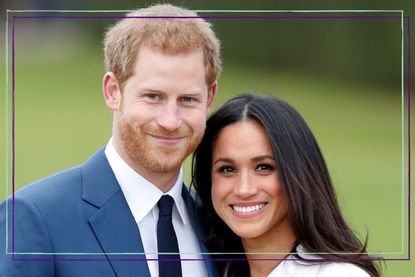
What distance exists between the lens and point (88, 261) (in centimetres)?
405

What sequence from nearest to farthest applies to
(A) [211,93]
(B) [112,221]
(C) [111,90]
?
(B) [112,221] < (C) [111,90] < (A) [211,93]

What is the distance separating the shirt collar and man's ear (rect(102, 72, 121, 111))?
0.21 metres

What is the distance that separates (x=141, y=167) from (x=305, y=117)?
128 feet

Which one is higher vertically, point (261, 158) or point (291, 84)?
point (261, 158)

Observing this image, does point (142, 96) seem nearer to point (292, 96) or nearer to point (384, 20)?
point (384, 20)

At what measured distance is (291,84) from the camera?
136ft

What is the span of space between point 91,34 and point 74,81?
15.5 ft

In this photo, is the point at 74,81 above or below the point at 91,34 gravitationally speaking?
below

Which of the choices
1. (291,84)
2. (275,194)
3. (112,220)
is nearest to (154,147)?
(112,220)

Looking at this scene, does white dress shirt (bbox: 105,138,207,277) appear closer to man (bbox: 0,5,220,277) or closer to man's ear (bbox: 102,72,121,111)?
man (bbox: 0,5,220,277)

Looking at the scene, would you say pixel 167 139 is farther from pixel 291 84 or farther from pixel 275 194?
pixel 291 84

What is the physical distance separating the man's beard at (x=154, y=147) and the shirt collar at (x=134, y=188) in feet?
0.20

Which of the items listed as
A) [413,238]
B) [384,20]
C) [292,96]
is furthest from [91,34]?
Result: [413,238]

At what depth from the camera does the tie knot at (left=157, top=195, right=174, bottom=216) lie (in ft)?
14.5
